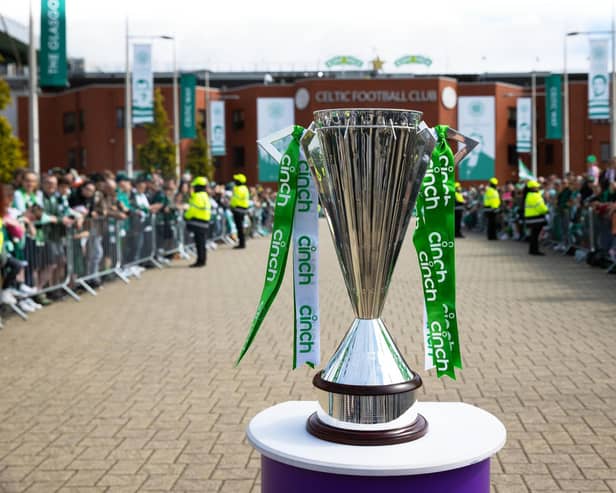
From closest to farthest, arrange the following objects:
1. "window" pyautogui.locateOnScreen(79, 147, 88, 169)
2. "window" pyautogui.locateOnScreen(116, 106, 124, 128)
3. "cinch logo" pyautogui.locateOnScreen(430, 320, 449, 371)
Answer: "cinch logo" pyautogui.locateOnScreen(430, 320, 449, 371), "window" pyautogui.locateOnScreen(116, 106, 124, 128), "window" pyautogui.locateOnScreen(79, 147, 88, 169)

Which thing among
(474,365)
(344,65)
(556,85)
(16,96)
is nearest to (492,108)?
(344,65)

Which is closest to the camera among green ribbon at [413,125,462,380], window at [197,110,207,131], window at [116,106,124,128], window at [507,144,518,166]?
green ribbon at [413,125,462,380]

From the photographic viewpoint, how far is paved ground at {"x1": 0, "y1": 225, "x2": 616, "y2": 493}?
4.99 metres

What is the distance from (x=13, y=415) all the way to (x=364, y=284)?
4078mm

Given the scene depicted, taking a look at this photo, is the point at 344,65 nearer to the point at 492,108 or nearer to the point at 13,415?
the point at 492,108

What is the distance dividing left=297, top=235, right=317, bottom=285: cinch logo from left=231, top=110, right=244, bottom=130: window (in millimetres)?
62283

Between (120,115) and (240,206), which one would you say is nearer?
(240,206)

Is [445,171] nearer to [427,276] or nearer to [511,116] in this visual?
[427,276]

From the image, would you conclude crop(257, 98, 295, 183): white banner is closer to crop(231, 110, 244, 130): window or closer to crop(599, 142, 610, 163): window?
crop(231, 110, 244, 130): window

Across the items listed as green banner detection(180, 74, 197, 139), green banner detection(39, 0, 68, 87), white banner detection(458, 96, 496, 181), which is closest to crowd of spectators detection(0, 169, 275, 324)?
green banner detection(39, 0, 68, 87)

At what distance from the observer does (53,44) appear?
21.0m

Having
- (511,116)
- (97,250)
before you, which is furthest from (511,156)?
(97,250)

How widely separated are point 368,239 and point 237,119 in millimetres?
63183

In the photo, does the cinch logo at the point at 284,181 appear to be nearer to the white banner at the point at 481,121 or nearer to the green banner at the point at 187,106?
the green banner at the point at 187,106
